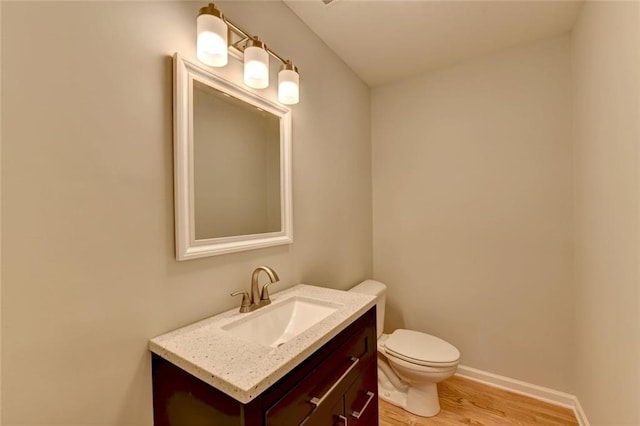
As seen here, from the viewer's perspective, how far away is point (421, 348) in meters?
1.68

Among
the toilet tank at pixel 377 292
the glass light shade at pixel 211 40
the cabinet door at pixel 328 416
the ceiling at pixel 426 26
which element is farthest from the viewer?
the toilet tank at pixel 377 292

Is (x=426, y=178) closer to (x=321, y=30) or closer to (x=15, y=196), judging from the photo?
(x=321, y=30)

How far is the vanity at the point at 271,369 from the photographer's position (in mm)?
680

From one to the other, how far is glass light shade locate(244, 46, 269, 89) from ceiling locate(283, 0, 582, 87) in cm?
59

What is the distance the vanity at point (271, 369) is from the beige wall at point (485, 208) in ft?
3.70

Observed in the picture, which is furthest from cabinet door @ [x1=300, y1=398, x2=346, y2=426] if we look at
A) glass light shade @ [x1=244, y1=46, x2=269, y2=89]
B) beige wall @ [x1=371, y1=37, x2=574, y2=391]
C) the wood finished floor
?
beige wall @ [x1=371, y1=37, x2=574, y2=391]

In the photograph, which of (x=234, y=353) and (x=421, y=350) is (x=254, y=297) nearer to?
(x=234, y=353)

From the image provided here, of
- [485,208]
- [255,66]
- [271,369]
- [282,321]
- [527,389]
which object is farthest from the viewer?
[485,208]

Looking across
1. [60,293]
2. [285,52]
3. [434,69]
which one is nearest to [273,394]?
[60,293]

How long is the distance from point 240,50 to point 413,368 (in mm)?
1885

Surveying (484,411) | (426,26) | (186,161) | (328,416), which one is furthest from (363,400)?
(426,26)

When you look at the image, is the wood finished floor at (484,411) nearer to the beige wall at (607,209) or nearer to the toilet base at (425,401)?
the toilet base at (425,401)

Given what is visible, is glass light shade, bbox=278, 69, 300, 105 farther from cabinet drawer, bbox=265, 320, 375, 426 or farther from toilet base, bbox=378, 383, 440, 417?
toilet base, bbox=378, 383, 440, 417

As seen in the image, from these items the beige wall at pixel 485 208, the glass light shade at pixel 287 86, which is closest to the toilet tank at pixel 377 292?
the beige wall at pixel 485 208
